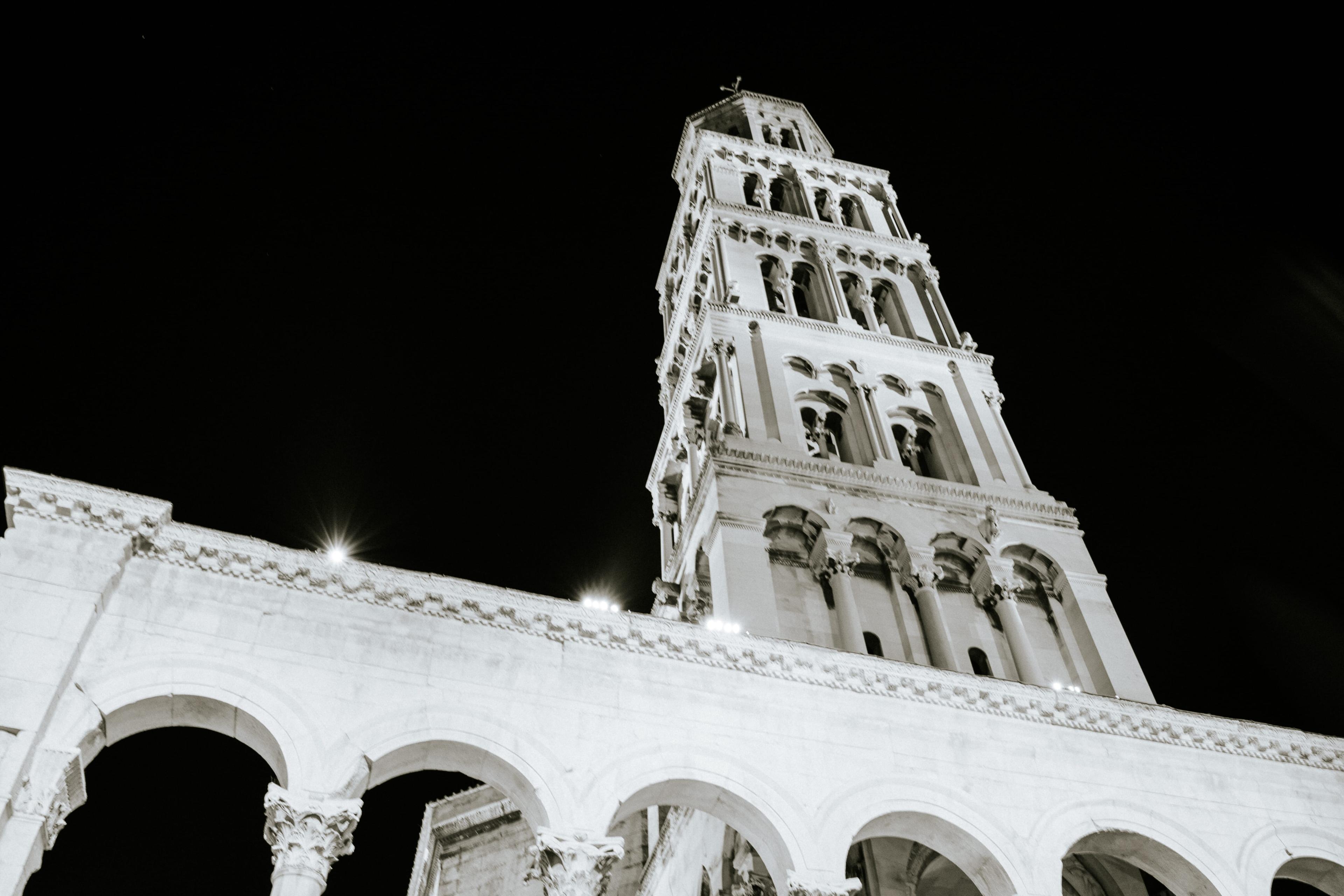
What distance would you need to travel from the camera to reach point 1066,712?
1614 centimetres

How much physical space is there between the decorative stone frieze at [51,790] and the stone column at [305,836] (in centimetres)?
207

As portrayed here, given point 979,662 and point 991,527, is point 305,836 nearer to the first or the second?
point 979,662

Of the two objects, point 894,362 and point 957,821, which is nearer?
point 957,821

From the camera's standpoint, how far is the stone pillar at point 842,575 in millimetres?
21594

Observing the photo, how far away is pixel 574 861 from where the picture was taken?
1269cm

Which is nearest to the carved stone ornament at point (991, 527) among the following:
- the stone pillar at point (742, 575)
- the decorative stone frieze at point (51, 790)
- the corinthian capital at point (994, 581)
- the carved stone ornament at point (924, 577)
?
the corinthian capital at point (994, 581)

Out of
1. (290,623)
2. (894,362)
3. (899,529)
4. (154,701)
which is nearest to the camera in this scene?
(154,701)

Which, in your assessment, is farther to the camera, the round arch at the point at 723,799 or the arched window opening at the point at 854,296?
the arched window opening at the point at 854,296

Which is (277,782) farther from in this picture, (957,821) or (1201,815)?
(1201,815)

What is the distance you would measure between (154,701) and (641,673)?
19.4 feet

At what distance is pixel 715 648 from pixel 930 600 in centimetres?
881

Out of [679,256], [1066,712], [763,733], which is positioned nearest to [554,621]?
[763,733]

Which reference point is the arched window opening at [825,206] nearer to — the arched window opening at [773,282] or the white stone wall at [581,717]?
the arched window opening at [773,282]

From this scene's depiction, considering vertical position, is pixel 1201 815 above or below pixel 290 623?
below
